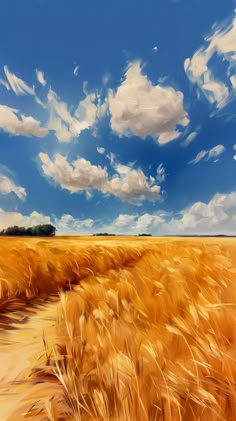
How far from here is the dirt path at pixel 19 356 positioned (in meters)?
1.25

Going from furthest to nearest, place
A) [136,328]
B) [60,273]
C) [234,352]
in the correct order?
[60,273]
[136,328]
[234,352]

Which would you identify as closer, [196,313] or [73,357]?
[73,357]

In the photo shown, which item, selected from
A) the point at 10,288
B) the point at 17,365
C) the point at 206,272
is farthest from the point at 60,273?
the point at 17,365

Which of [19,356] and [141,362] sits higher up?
[141,362]

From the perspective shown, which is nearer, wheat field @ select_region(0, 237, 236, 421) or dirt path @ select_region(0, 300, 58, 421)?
wheat field @ select_region(0, 237, 236, 421)

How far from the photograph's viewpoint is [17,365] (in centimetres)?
173

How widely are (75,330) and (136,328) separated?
13.9 inches

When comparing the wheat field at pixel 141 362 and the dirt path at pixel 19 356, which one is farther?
the dirt path at pixel 19 356

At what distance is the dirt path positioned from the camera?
4.10 feet

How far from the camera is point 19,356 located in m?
1.87

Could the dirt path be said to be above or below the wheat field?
below

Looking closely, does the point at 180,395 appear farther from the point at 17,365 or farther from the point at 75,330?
the point at 17,365

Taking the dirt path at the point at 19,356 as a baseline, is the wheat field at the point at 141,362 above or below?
above

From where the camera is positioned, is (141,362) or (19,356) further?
(19,356)
